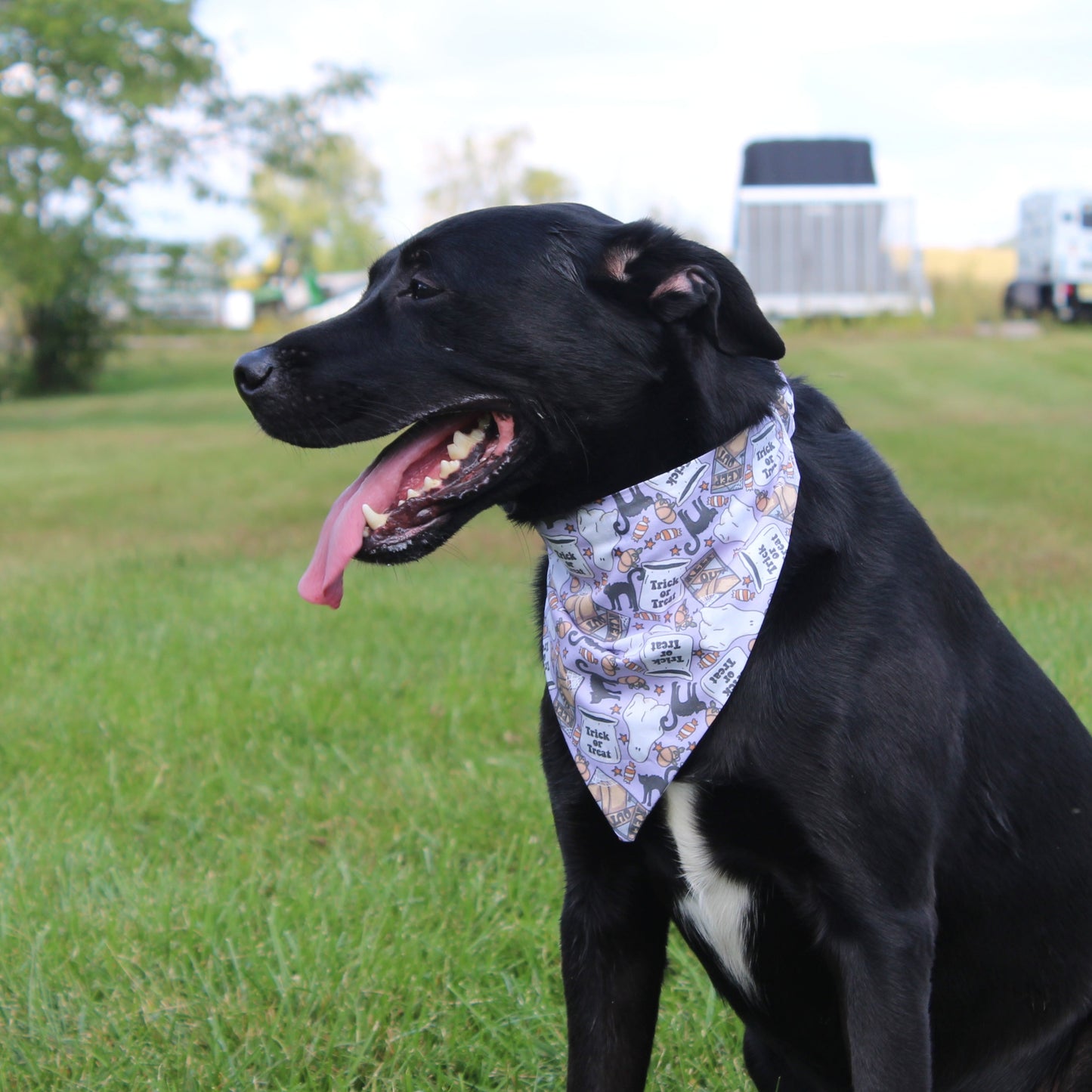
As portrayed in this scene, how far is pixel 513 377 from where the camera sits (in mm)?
2207

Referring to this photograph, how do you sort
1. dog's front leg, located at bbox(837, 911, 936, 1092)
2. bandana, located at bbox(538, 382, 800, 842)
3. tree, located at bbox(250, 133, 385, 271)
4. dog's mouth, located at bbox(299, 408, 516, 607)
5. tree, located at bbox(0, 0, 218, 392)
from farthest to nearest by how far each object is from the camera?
tree, located at bbox(250, 133, 385, 271) → tree, located at bbox(0, 0, 218, 392) → dog's mouth, located at bbox(299, 408, 516, 607) → bandana, located at bbox(538, 382, 800, 842) → dog's front leg, located at bbox(837, 911, 936, 1092)

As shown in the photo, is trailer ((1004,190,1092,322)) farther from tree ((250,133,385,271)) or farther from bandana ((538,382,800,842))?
tree ((250,133,385,271))

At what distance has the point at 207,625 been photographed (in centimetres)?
588

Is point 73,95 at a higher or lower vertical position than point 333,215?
higher

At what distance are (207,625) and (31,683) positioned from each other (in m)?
0.99

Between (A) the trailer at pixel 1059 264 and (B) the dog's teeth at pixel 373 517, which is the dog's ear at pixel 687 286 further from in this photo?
(A) the trailer at pixel 1059 264

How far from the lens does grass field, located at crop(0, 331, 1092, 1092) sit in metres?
2.55

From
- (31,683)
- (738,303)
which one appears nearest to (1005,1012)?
(738,303)

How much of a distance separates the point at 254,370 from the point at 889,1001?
1.45 meters

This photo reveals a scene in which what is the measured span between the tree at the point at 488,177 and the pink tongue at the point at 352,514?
67692 mm

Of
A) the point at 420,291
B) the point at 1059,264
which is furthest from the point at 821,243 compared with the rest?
the point at 420,291

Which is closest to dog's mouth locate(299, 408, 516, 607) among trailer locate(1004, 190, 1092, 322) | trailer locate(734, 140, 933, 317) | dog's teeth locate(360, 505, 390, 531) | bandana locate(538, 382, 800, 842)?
dog's teeth locate(360, 505, 390, 531)

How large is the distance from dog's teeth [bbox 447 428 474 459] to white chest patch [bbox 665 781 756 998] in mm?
663

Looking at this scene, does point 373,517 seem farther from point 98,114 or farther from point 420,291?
point 98,114
